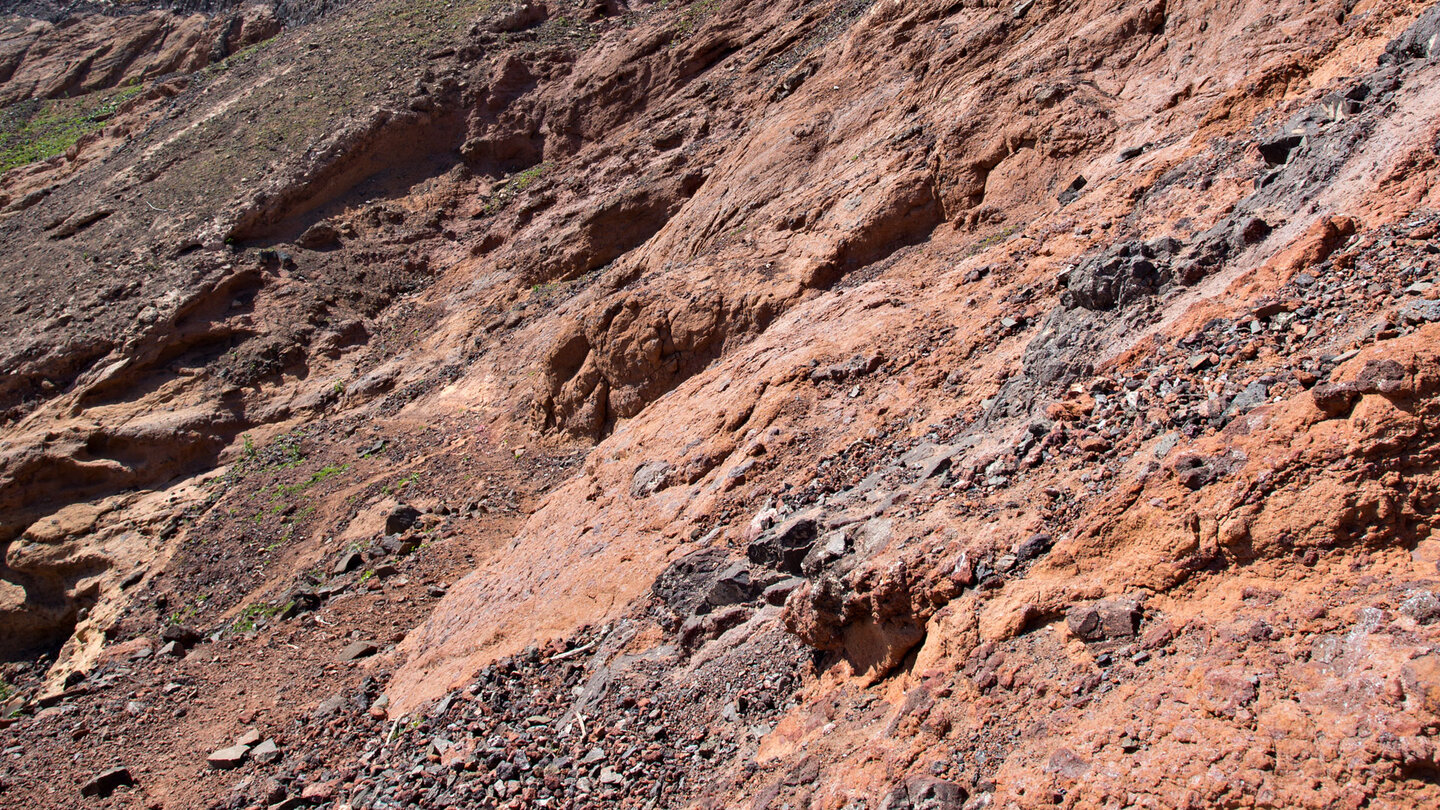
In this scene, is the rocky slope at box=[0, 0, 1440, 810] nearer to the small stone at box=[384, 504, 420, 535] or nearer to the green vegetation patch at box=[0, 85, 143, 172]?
the small stone at box=[384, 504, 420, 535]

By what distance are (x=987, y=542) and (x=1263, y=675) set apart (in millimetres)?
1279

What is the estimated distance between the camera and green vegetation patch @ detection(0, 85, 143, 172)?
89.0 ft

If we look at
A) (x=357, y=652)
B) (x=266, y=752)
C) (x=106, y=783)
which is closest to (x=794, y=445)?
(x=357, y=652)

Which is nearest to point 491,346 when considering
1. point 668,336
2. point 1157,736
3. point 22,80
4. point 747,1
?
point 668,336

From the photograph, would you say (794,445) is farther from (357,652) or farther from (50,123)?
(50,123)

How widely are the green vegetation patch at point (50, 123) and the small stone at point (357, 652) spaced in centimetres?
2613

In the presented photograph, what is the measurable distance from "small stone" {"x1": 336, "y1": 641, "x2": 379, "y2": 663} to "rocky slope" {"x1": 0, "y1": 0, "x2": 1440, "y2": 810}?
0.05m

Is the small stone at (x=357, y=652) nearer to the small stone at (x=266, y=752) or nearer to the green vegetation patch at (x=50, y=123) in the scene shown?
the small stone at (x=266, y=752)

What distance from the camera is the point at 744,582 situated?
16.8 feet

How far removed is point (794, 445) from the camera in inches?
249

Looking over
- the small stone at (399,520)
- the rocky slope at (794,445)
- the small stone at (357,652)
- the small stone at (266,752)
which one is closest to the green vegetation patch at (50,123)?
the rocky slope at (794,445)

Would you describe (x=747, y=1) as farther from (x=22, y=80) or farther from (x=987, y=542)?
(x=22, y=80)

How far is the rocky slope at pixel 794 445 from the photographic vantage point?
304 centimetres

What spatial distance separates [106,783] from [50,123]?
3239cm
